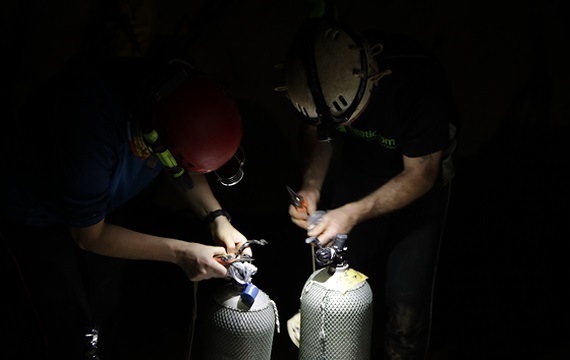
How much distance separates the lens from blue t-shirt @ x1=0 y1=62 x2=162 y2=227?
6.97 ft

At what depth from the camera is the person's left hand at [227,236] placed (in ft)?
8.63

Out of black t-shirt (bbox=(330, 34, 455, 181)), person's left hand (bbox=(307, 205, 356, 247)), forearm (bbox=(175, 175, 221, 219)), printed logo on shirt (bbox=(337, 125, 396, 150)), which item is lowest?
person's left hand (bbox=(307, 205, 356, 247))

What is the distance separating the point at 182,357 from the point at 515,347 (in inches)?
79.7

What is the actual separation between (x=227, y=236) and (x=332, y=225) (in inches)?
18.7

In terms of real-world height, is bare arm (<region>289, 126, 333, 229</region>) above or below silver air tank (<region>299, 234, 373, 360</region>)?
above

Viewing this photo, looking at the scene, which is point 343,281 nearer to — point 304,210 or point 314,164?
point 304,210

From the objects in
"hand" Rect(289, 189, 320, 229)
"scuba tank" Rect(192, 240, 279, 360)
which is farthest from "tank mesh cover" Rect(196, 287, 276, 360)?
"hand" Rect(289, 189, 320, 229)

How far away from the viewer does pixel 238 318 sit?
8.52 feet

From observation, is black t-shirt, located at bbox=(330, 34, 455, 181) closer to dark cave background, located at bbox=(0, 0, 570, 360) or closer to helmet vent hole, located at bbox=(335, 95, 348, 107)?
helmet vent hole, located at bbox=(335, 95, 348, 107)

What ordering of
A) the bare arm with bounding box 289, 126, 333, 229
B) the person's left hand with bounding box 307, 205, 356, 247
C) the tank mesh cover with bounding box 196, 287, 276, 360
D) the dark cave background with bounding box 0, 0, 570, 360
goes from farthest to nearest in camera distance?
the dark cave background with bounding box 0, 0, 570, 360
the bare arm with bounding box 289, 126, 333, 229
the person's left hand with bounding box 307, 205, 356, 247
the tank mesh cover with bounding box 196, 287, 276, 360

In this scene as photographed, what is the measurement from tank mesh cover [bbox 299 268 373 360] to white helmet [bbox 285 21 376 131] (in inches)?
28.8

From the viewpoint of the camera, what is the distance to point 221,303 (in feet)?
8.56

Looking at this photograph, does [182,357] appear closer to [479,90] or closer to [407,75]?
[407,75]

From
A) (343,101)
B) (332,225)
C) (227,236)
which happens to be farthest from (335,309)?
(343,101)
